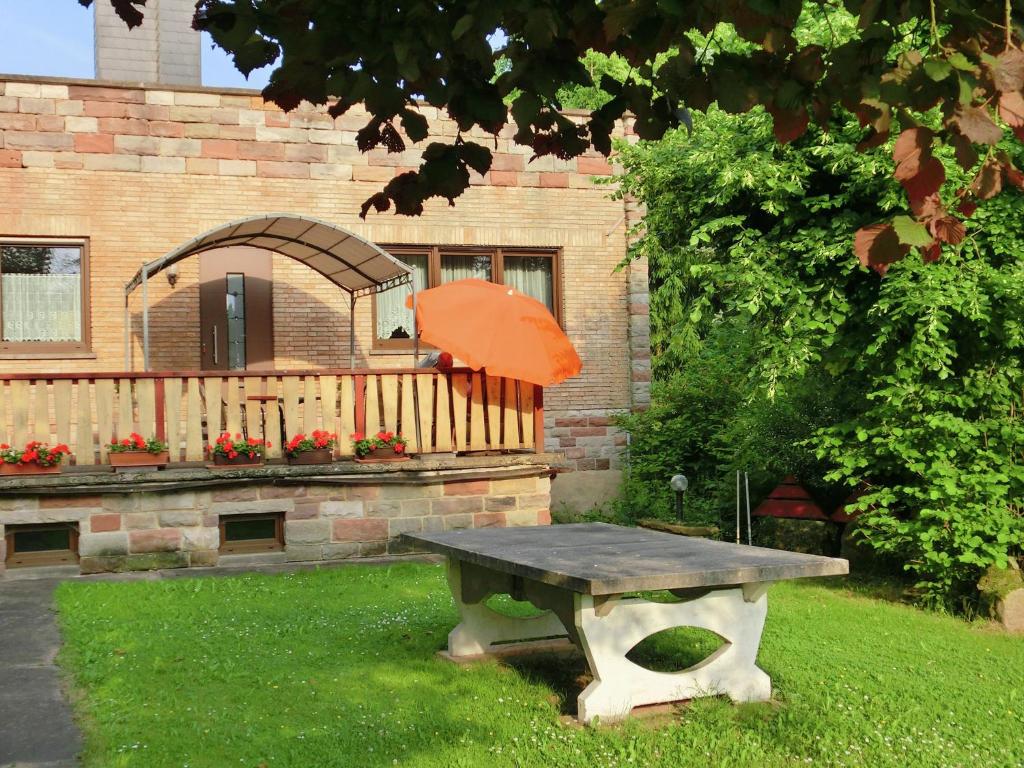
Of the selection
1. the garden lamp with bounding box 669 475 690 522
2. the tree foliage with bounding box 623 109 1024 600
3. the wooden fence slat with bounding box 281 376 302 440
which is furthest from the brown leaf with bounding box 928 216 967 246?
the garden lamp with bounding box 669 475 690 522

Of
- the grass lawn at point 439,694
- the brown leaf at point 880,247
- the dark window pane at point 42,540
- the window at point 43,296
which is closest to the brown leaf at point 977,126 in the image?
the brown leaf at point 880,247

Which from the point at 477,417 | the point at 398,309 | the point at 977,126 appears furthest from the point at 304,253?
the point at 977,126

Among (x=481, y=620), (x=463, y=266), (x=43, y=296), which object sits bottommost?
(x=481, y=620)

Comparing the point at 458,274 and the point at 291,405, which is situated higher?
the point at 458,274

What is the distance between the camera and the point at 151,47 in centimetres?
1606

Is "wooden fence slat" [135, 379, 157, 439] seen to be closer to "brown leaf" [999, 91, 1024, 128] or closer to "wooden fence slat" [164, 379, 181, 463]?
"wooden fence slat" [164, 379, 181, 463]

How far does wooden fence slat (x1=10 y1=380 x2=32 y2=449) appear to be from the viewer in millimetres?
10297

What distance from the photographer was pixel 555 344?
37.9 feet

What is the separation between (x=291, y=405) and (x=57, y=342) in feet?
13.3

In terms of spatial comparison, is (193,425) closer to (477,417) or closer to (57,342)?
(477,417)

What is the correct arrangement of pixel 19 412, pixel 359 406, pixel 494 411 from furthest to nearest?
1. pixel 494 411
2. pixel 359 406
3. pixel 19 412

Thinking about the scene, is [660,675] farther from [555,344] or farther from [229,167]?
[229,167]

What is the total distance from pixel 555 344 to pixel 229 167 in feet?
16.8

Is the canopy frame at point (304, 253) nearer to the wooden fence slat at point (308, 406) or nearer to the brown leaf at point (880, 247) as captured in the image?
the wooden fence slat at point (308, 406)
